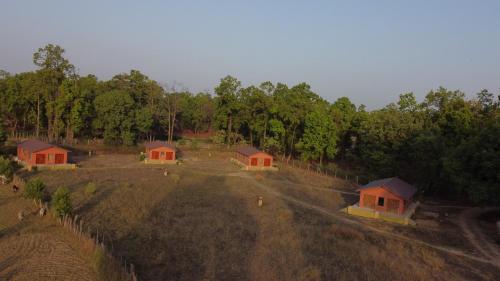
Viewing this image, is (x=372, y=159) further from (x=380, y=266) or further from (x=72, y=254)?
(x=72, y=254)

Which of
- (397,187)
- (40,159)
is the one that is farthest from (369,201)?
(40,159)

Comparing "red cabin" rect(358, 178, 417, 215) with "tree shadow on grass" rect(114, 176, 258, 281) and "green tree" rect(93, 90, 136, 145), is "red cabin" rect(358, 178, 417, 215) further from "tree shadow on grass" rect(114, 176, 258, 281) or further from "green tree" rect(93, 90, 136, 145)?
"green tree" rect(93, 90, 136, 145)

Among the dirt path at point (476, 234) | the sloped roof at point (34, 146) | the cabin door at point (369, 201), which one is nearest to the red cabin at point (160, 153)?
the sloped roof at point (34, 146)

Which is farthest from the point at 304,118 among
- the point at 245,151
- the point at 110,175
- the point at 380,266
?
the point at 380,266

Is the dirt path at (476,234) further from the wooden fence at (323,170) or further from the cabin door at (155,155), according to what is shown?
the cabin door at (155,155)

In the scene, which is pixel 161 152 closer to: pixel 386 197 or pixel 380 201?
pixel 380 201
